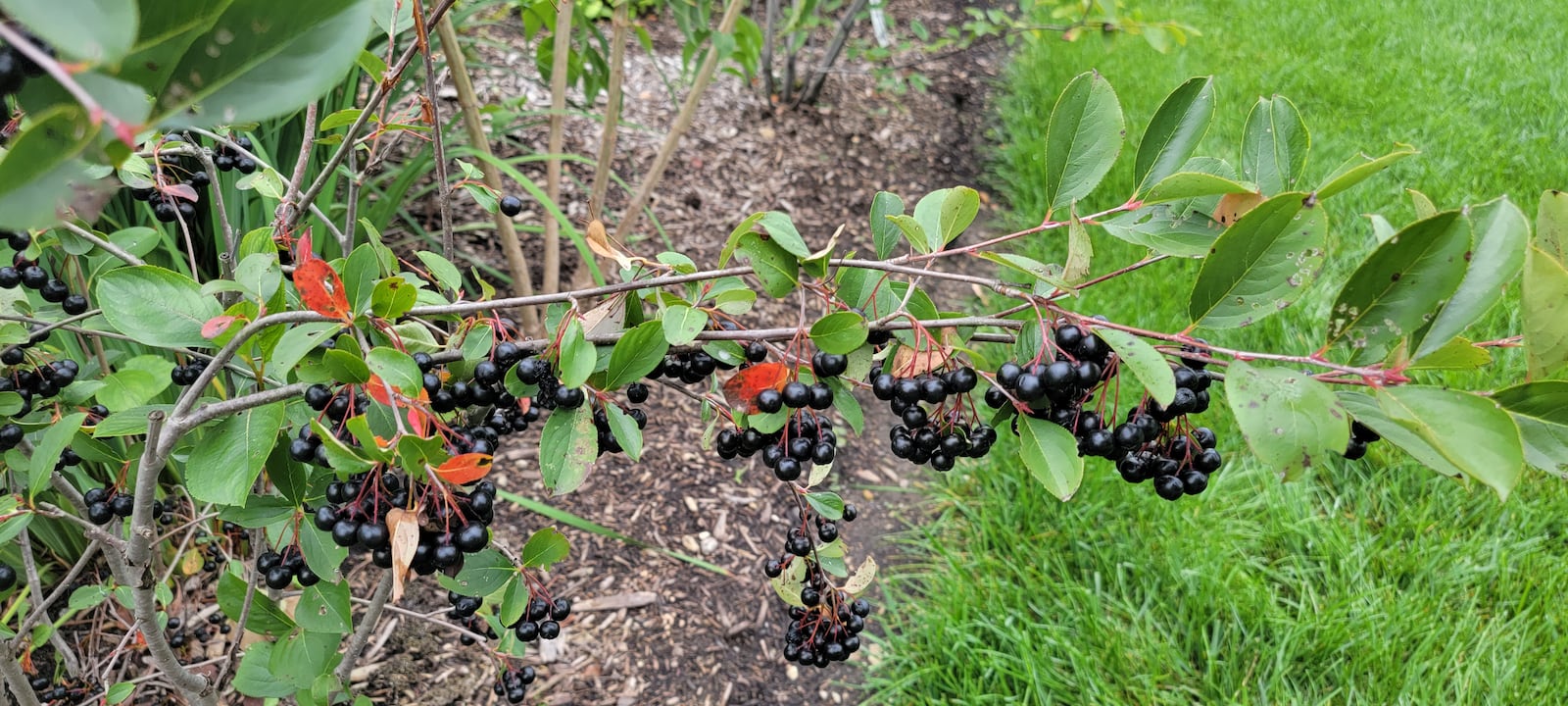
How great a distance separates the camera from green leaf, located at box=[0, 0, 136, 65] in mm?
358

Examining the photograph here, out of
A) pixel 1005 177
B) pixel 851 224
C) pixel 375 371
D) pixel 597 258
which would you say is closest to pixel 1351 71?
pixel 1005 177

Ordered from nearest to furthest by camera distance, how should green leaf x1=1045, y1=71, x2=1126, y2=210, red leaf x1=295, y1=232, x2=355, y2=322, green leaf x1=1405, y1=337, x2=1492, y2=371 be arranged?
green leaf x1=1405, y1=337, x2=1492, y2=371 < red leaf x1=295, y1=232, x2=355, y2=322 < green leaf x1=1045, y1=71, x2=1126, y2=210

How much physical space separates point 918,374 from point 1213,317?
→ 29 cm

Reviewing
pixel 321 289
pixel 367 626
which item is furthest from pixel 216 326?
pixel 367 626

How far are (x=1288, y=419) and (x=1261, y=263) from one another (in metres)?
0.19

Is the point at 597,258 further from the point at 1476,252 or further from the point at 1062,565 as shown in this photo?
the point at 1476,252

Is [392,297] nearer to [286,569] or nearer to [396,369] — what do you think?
[396,369]

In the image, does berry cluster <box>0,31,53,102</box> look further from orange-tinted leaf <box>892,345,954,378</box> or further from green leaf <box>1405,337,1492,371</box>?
green leaf <box>1405,337,1492,371</box>

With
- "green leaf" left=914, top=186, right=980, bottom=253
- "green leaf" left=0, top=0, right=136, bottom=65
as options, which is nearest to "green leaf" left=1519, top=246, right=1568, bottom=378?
"green leaf" left=914, top=186, right=980, bottom=253

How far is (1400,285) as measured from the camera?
738 millimetres

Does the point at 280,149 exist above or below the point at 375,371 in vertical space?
below

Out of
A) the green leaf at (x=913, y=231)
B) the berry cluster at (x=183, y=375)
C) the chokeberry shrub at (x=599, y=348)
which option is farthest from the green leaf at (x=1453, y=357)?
the berry cluster at (x=183, y=375)

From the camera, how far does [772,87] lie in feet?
15.5

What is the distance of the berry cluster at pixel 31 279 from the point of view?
3.97 ft
